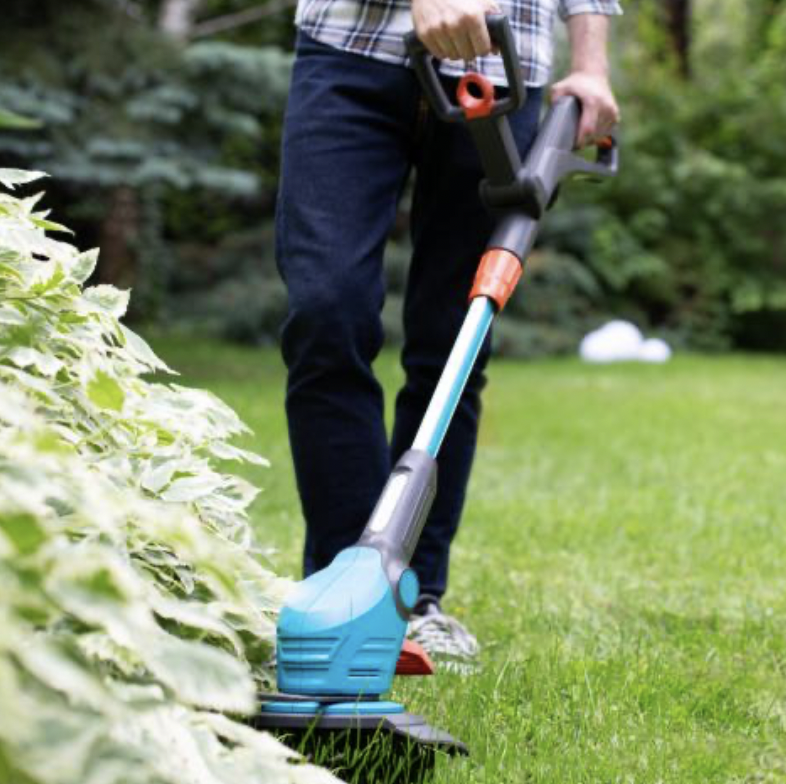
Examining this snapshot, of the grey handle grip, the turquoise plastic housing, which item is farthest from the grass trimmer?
the grey handle grip

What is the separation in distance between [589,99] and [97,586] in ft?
4.51

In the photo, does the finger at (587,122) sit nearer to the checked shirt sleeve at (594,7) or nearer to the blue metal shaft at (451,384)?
the checked shirt sleeve at (594,7)

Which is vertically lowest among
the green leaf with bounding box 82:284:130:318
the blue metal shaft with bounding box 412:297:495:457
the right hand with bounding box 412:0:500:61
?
the blue metal shaft with bounding box 412:297:495:457


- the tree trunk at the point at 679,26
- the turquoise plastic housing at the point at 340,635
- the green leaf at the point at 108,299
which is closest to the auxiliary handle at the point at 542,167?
the green leaf at the point at 108,299

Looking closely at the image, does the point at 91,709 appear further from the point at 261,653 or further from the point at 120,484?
the point at 261,653

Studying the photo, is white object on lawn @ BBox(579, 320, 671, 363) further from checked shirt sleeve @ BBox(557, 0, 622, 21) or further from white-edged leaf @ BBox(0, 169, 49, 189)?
white-edged leaf @ BBox(0, 169, 49, 189)

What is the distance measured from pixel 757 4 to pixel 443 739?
42.5 ft

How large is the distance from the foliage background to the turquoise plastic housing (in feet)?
14.1

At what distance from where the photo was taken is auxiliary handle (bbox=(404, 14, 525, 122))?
1.73 m

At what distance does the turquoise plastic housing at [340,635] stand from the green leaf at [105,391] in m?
0.28

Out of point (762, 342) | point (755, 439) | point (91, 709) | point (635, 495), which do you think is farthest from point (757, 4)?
point (91, 709)

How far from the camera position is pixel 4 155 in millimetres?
6121

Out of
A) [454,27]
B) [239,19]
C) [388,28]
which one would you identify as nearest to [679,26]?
[239,19]

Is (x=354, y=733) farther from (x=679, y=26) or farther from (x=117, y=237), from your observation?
(x=679, y=26)
